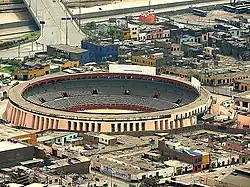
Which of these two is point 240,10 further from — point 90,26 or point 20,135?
point 20,135

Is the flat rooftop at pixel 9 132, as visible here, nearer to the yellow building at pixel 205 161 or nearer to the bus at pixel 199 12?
the yellow building at pixel 205 161

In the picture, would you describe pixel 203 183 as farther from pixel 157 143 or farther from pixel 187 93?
pixel 187 93

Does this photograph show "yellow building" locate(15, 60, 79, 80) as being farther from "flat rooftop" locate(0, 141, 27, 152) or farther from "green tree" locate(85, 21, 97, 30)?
"flat rooftop" locate(0, 141, 27, 152)

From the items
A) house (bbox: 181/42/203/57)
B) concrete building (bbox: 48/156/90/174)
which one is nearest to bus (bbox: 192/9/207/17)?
house (bbox: 181/42/203/57)

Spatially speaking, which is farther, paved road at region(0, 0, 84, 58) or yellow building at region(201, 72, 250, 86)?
paved road at region(0, 0, 84, 58)

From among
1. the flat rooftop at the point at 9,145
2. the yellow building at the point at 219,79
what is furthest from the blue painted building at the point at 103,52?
the flat rooftop at the point at 9,145

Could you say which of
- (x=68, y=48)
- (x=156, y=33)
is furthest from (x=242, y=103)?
(x=156, y=33)
